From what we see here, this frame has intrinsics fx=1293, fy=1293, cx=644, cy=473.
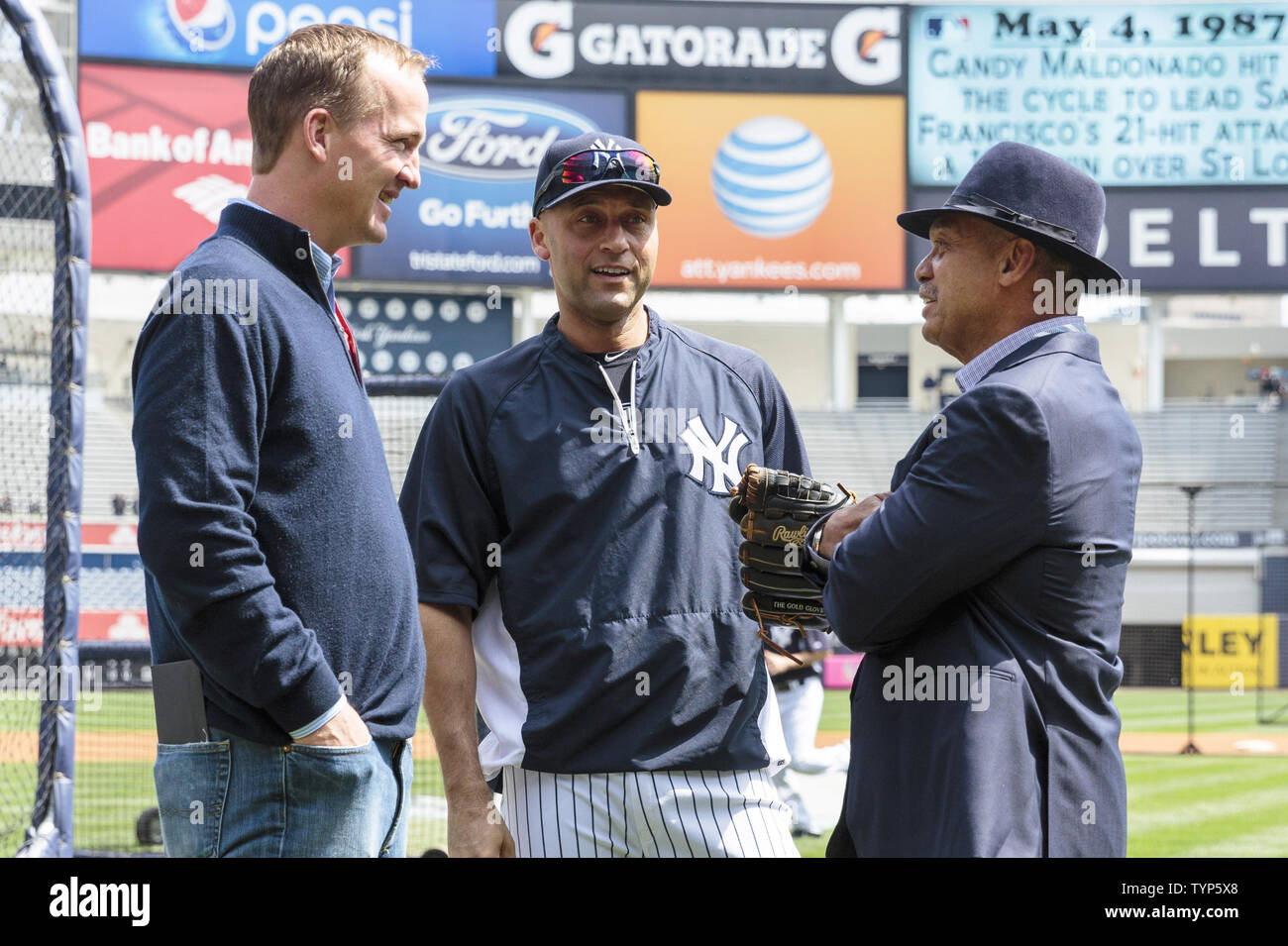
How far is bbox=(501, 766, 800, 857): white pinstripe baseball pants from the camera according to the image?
8.39 feet

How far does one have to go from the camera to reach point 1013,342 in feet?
7.47

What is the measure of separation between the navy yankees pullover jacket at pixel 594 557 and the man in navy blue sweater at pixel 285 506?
1.19 ft

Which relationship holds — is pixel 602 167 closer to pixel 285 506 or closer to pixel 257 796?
pixel 285 506

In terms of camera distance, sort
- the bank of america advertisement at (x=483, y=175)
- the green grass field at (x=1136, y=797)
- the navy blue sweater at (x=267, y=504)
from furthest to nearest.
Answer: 1. the bank of america advertisement at (x=483, y=175)
2. the green grass field at (x=1136, y=797)
3. the navy blue sweater at (x=267, y=504)

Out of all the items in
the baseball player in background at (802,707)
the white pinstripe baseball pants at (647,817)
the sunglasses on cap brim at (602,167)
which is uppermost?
the sunglasses on cap brim at (602,167)

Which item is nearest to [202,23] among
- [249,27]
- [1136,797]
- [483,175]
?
[249,27]

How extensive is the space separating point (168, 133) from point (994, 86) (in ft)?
56.1

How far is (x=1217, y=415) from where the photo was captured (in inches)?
1182

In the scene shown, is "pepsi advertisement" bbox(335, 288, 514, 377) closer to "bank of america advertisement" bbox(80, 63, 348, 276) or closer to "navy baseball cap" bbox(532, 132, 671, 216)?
"bank of america advertisement" bbox(80, 63, 348, 276)

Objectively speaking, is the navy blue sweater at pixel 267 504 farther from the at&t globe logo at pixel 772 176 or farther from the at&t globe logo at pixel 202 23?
the at&t globe logo at pixel 202 23

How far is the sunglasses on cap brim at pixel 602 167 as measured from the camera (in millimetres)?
2717

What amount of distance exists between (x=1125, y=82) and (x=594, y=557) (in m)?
29.0

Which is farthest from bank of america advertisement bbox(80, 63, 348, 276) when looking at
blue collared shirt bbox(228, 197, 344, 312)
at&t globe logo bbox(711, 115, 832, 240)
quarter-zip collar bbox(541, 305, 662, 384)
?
blue collared shirt bbox(228, 197, 344, 312)

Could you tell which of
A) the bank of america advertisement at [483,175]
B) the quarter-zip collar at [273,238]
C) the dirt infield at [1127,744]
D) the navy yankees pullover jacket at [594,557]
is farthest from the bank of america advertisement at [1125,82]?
the quarter-zip collar at [273,238]
